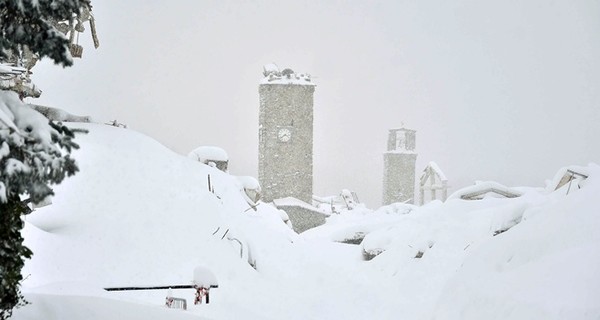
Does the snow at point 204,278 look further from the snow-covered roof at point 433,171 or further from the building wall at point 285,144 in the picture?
the snow-covered roof at point 433,171

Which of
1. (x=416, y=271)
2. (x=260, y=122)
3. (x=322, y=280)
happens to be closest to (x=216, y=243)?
(x=322, y=280)

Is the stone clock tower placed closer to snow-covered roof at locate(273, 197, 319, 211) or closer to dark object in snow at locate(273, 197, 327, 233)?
snow-covered roof at locate(273, 197, 319, 211)

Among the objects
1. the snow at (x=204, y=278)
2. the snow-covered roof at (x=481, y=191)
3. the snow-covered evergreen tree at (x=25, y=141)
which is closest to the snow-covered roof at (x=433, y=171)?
the snow-covered roof at (x=481, y=191)

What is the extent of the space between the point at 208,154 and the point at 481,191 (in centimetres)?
1126

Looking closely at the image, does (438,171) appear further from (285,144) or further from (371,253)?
(371,253)

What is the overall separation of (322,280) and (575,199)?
8.90 meters

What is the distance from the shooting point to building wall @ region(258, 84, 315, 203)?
4219cm

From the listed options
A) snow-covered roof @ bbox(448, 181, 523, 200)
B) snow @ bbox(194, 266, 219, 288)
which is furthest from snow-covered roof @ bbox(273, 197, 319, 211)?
snow @ bbox(194, 266, 219, 288)

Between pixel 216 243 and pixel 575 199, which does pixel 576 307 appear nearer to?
pixel 575 199

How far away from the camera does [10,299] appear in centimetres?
449

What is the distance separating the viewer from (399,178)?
56.5 meters

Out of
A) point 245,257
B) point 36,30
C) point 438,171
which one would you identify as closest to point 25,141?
point 36,30

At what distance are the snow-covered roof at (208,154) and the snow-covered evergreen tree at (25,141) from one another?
61.1ft

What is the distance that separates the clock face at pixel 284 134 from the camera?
42.4 m
